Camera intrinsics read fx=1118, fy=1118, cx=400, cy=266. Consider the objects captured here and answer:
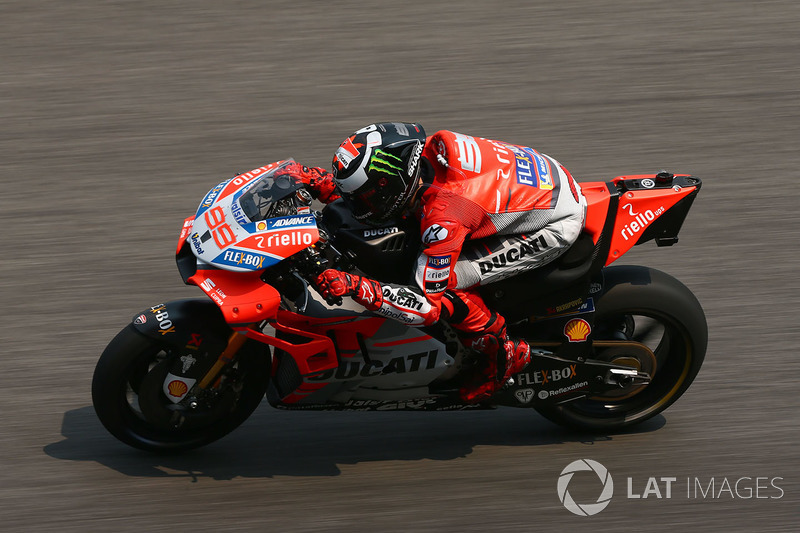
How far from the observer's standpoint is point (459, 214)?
201 inches

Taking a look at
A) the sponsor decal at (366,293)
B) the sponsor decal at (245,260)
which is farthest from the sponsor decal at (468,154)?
the sponsor decal at (245,260)

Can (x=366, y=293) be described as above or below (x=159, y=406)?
above

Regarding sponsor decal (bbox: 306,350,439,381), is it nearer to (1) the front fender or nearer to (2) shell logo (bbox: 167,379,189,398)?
(1) the front fender

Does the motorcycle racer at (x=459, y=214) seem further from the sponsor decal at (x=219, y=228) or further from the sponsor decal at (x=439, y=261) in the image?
the sponsor decal at (x=219, y=228)

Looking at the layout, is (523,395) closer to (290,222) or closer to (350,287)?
(350,287)

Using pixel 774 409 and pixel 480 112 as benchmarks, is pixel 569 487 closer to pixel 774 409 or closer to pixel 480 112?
pixel 774 409

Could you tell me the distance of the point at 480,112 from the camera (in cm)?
895

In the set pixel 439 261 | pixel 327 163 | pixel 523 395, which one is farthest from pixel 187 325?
pixel 327 163

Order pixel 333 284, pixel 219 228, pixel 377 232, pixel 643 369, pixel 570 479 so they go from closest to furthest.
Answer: pixel 333 284 → pixel 219 228 → pixel 377 232 → pixel 570 479 → pixel 643 369

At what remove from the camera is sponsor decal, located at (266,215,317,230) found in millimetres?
4961

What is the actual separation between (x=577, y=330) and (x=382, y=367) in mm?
1021

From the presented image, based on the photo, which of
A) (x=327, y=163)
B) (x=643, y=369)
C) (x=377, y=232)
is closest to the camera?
(x=377, y=232)

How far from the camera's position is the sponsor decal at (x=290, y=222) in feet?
16.3

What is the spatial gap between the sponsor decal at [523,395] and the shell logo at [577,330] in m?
0.34
